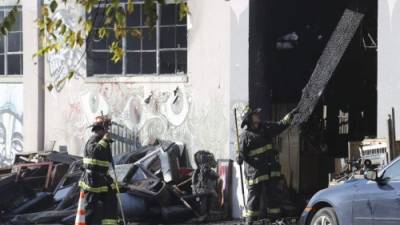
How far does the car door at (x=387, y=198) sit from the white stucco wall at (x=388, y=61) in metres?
3.25

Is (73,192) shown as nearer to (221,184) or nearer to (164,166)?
(164,166)

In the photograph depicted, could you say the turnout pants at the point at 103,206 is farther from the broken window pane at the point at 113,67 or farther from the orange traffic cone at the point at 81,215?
the broken window pane at the point at 113,67

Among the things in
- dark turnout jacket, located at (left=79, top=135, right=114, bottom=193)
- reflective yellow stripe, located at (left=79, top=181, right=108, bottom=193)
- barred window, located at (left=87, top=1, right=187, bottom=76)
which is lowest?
reflective yellow stripe, located at (left=79, top=181, right=108, bottom=193)

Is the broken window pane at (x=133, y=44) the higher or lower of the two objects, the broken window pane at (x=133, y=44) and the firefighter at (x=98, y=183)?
the higher

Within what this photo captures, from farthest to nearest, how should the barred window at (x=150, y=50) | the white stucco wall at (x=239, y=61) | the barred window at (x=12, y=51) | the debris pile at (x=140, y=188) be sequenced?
the barred window at (x=12, y=51) → the barred window at (x=150, y=50) → the white stucco wall at (x=239, y=61) → the debris pile at (x=140, y=188)

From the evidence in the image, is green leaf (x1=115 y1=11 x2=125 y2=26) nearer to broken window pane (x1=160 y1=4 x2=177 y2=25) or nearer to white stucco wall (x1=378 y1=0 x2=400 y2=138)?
white stucco wall (x1=378 y1=0 x2=400 y2=138)

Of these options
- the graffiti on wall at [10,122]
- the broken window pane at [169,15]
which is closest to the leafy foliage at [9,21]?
the broken window pane at [169,15]

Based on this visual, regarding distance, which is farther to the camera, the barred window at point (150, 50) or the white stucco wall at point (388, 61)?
the barred window at point (150, 50)

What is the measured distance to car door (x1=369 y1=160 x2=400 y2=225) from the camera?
8805mm

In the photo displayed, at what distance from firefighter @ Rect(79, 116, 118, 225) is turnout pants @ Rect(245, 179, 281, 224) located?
7.48 feet

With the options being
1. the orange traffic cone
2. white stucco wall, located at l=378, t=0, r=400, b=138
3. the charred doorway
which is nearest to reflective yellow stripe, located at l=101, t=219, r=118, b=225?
the orange traffic cone

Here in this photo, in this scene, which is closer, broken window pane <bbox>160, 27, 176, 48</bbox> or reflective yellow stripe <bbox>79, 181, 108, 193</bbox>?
reflective yellow stripe <bbox>79, 181, 108, 193</bbox>

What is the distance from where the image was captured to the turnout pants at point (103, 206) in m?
11.7

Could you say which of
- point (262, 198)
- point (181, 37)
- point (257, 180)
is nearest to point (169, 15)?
point (181, 37)
